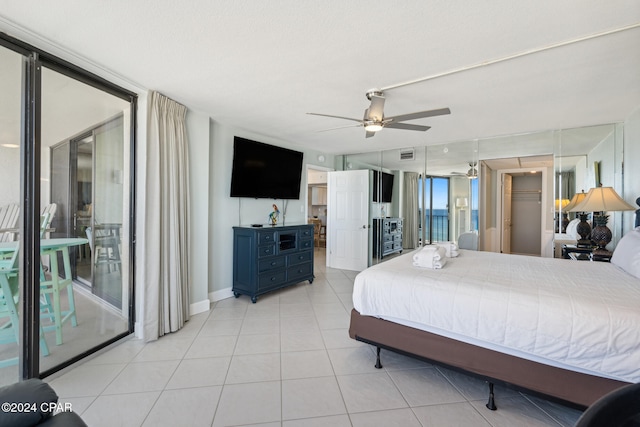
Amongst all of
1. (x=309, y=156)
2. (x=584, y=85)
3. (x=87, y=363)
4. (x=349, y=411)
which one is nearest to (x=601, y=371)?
(x=349, y=411)

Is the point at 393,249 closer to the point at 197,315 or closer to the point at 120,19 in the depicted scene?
the point at 197,315

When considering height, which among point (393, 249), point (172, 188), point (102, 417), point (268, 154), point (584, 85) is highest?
point (584, 85)

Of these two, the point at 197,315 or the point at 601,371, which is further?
the point at 197,315

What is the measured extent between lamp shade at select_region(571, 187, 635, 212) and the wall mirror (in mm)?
842

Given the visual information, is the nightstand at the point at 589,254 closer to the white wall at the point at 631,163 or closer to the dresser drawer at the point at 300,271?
the white wall at the point at 631,163

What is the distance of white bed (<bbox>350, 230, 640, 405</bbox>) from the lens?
60.1 inches

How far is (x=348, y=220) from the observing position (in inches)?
229

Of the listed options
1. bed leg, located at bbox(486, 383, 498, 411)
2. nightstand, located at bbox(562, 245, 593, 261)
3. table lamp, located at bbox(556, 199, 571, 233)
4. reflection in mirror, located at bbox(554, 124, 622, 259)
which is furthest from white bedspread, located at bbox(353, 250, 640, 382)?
table lamp, located at bbox(556, 199, 571, 233)

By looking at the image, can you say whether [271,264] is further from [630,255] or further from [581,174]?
[581,174]

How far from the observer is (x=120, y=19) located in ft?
5.71

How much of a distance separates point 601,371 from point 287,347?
219 cm

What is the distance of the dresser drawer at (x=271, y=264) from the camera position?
3855mm

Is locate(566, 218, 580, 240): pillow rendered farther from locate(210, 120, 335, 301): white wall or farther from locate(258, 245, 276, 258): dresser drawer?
locate(210, 120, 335, 301): white wall

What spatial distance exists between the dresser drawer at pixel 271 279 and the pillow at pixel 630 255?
3658 mm
